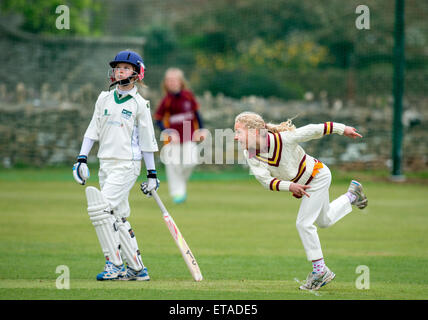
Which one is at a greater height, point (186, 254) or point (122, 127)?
point (122, 127)

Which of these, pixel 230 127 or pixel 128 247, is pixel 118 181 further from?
pixel 230 127

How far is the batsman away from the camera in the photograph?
6336 millimetres

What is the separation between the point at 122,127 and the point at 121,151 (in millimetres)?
199

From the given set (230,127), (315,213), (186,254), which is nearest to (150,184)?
(186,254)

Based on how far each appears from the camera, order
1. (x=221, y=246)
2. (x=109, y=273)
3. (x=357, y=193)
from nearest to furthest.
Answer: (x=109, y=273), (x=357, y=193), (x=221, y=246)

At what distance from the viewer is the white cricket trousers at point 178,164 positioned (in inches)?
491

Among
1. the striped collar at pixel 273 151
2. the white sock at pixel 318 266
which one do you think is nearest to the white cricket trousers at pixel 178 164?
the striped collar at pixel 273 151

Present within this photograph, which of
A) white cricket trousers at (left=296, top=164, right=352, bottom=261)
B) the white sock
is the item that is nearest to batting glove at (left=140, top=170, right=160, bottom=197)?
white cricket trousers at (left=296, top=164, right=352, bottom=261)

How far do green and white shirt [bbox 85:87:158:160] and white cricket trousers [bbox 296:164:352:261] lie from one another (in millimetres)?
1390

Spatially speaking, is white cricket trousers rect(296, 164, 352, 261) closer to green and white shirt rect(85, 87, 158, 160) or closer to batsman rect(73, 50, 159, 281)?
batsman rect(73, 50, 159, 281)

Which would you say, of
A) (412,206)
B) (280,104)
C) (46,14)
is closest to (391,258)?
(412,206)

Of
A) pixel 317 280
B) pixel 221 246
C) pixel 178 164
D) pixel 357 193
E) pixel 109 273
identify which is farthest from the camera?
pixel 178 164

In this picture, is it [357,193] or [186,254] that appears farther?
[357,193]

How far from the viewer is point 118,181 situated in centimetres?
634
